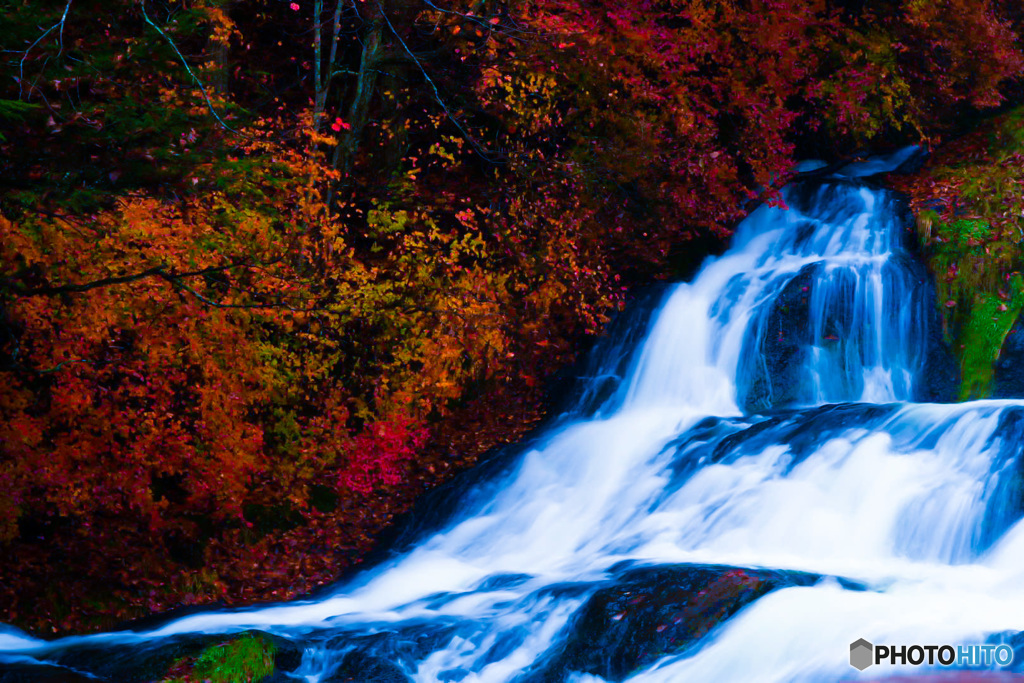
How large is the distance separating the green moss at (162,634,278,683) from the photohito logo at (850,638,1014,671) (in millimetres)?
4085

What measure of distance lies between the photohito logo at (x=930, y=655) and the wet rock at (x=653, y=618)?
0.84m

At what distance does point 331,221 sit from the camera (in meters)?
10.0

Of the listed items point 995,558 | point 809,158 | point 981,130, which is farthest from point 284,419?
→ point 981,130

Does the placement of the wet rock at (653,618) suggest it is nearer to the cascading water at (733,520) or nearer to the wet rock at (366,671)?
the cascading water at (733,520)

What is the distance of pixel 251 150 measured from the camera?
9047 millimetres

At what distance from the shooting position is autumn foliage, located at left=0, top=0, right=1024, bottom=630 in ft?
22.6

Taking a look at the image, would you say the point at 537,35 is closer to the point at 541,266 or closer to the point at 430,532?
the point at 541,266

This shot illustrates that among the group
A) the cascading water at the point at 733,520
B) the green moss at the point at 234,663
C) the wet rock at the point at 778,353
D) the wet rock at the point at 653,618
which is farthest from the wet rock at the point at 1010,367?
the green moss at the point at 234,663

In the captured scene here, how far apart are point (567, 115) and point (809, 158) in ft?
16.4

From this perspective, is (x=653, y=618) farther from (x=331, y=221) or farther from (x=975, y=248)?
(x=975, y=248)

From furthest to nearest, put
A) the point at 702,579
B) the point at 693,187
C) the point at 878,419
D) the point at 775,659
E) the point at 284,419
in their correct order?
the point at 693,187 → the point at 284,419 → the point at 878,419 → the point at 702,579 → the point at 775,659

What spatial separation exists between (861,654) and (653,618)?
57.2 inches

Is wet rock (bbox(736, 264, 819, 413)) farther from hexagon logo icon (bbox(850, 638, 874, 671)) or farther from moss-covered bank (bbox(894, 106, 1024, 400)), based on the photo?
hexagon logo icon (bbox(850, 638, 874, 671))

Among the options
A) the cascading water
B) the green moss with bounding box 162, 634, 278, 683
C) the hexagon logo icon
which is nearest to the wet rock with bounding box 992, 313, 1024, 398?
the cascading water
